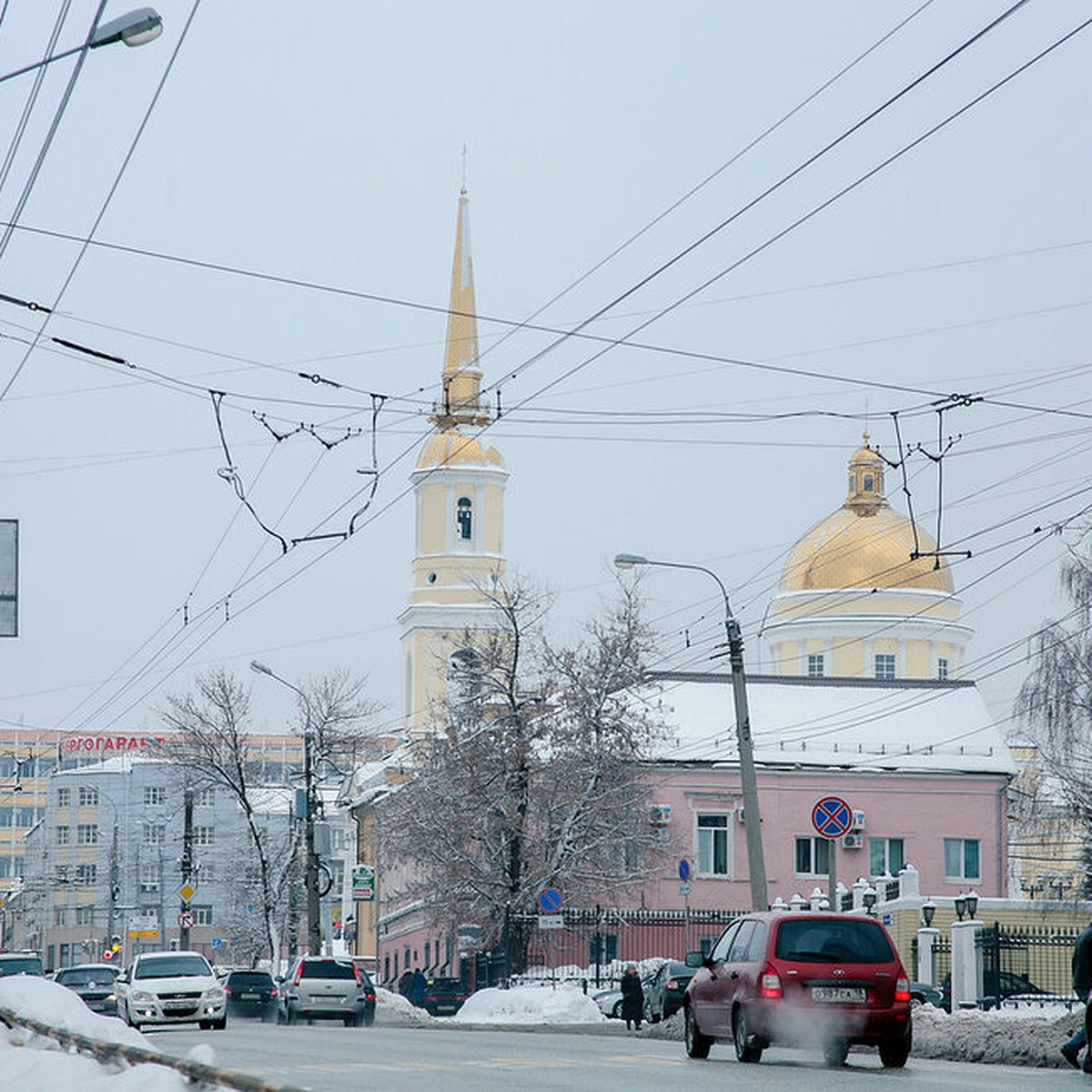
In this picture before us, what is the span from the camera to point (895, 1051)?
802 inches

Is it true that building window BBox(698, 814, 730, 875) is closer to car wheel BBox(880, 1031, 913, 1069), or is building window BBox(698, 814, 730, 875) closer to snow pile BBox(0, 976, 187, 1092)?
snow pile BBox(0, 976, 187, 1092)

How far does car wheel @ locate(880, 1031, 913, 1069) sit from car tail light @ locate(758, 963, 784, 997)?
1.04 meters

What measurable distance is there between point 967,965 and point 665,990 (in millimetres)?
7030

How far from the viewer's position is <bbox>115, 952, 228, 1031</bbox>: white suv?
34.2 metres

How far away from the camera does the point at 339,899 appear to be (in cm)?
12381

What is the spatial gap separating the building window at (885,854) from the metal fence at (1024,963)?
888 inches

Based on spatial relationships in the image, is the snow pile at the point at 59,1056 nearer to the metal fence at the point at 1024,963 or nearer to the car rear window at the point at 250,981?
the metal fence at the point at 1024,963

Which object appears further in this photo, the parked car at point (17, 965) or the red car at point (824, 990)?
the parked car at point (17, 965)

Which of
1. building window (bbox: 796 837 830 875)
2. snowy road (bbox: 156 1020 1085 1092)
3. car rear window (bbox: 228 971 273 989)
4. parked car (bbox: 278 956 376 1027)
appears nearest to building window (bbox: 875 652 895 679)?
building window (bbox: 796 837 830 875)

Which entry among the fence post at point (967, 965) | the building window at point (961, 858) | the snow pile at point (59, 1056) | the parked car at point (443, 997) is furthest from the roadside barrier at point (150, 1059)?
the building window at point (961, 858)

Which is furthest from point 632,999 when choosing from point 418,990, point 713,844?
point 713,844

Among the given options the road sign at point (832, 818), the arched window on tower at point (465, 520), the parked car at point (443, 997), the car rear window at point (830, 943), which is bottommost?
the parked car at point (443, 997)

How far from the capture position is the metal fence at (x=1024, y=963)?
115 feet

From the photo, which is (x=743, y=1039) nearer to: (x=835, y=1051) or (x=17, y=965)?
(x=835, y=1051)
